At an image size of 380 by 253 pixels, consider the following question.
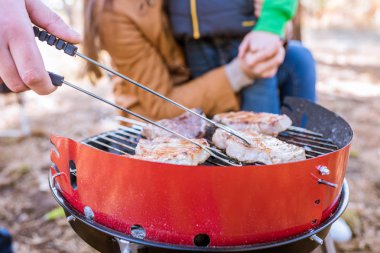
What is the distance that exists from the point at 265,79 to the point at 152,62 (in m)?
0.68

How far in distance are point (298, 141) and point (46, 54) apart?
7.01 meters

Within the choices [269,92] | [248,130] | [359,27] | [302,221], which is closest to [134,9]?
[269,92]

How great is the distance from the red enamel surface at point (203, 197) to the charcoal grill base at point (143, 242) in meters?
0.03

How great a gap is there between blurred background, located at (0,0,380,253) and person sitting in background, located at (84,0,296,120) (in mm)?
285

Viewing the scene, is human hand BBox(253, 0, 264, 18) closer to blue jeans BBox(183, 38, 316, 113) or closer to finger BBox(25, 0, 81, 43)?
blue jeans BBox(183, 38, 316, 113)

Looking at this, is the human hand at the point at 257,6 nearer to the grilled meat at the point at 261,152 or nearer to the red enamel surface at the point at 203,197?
the grilled meat at the point at 261,152

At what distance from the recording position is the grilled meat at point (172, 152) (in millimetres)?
1173

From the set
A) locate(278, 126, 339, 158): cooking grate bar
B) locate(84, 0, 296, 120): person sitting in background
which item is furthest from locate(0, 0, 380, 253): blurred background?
locate(278, 126, 339, 158): cooking grate bar

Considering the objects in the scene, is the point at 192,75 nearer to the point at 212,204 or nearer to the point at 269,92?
the point at 269,92

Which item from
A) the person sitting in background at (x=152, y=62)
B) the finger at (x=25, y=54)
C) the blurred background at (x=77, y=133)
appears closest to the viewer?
the finger at (x=25, y=54)

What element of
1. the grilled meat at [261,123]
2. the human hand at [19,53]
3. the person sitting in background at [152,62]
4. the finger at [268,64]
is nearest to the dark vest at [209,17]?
the person sitting in background at [152,62]

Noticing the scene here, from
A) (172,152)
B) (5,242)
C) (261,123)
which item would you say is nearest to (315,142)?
(261,123)

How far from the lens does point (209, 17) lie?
226cm

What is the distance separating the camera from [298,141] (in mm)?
1612
